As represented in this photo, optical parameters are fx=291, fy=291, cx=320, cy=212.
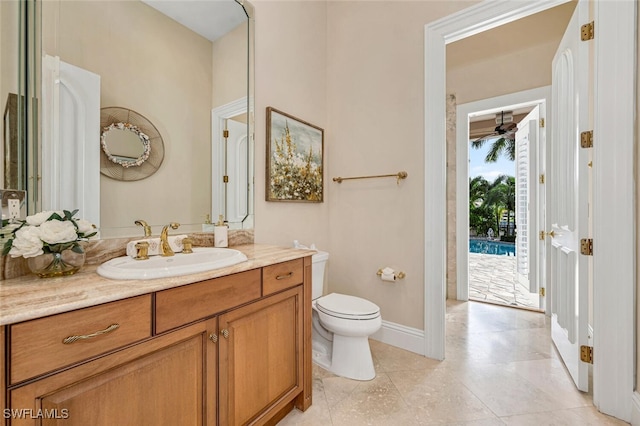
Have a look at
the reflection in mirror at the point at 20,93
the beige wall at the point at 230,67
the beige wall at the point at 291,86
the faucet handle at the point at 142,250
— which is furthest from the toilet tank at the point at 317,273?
the reflection in mirror at the point at 20,93

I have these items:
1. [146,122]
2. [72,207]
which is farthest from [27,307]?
[146,122]

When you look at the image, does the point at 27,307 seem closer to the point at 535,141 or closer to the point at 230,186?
the point at 230,186

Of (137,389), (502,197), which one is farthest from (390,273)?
(502,197)

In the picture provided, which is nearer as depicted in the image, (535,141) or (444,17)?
(444,17)

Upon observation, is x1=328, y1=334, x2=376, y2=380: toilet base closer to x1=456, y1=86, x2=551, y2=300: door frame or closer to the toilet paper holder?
the toilet paper holder

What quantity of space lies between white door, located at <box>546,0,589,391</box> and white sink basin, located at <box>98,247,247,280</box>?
6.22ft

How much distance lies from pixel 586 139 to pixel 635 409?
54.3 inches

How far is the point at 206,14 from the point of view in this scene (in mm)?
1729

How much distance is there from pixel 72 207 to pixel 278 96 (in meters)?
1.47

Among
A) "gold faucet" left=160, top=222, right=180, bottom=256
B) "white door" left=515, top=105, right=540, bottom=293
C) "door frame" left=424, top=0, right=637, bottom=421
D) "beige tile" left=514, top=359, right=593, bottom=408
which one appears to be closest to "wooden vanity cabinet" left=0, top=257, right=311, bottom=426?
"gold faucet" left=160, top=222, right=180, bottom=256

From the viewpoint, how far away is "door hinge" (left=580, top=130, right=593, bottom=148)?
1582 mm

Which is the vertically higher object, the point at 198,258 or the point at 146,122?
the point at 146,122

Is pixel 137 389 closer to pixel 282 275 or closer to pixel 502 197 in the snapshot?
pixel 282 275

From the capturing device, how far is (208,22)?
1.74 metres
